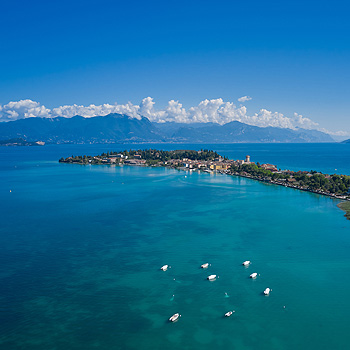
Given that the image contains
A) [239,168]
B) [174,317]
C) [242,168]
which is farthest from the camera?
[239,168]

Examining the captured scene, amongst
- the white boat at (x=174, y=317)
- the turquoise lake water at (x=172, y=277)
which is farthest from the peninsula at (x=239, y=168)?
the white boat at (x=174, y=317)

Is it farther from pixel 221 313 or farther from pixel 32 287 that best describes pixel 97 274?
pixel 221 313

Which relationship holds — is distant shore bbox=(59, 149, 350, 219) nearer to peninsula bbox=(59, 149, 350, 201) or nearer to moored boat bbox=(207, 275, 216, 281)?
peninsula bbox=(59, 149, 350, 201)

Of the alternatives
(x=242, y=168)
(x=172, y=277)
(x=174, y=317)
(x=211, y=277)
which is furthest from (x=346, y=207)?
(x=242, y=168)

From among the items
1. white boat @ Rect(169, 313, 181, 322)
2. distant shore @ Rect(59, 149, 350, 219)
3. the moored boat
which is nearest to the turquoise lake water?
white boat @ Rect(169, 313, 181, 322)

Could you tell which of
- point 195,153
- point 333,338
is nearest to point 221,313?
point 333,338

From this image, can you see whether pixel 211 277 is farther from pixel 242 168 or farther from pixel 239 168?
pixel 239 168

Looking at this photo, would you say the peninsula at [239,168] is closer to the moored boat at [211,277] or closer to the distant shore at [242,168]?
the distant shore at [242,168]
